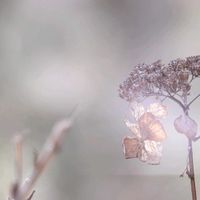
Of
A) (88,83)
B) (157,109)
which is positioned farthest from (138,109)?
(88,83)

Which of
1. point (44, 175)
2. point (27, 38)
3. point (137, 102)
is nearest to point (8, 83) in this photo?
point (27, 38)

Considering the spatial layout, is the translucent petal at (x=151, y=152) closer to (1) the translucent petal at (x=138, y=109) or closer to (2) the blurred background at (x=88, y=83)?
(1) the translucent petal at (x=138, y=109)

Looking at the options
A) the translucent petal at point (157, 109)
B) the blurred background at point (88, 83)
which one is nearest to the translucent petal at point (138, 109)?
the translucent petal at point (157, 109)

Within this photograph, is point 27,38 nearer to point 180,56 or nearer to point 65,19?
point 65,19

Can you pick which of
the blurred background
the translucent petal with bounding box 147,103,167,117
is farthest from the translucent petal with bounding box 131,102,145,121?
the blurred background

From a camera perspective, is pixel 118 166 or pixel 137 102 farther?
pixel 118 166

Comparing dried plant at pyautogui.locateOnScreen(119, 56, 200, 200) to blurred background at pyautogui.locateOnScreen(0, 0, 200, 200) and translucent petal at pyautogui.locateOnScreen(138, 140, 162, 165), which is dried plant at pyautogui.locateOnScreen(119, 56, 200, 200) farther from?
blurred background at pyautogui.locateOnScreen(0, 0, 200, 200)

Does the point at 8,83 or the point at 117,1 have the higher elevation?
the point at 117,1

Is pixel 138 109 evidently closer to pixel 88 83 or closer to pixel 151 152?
pixel 151 152
